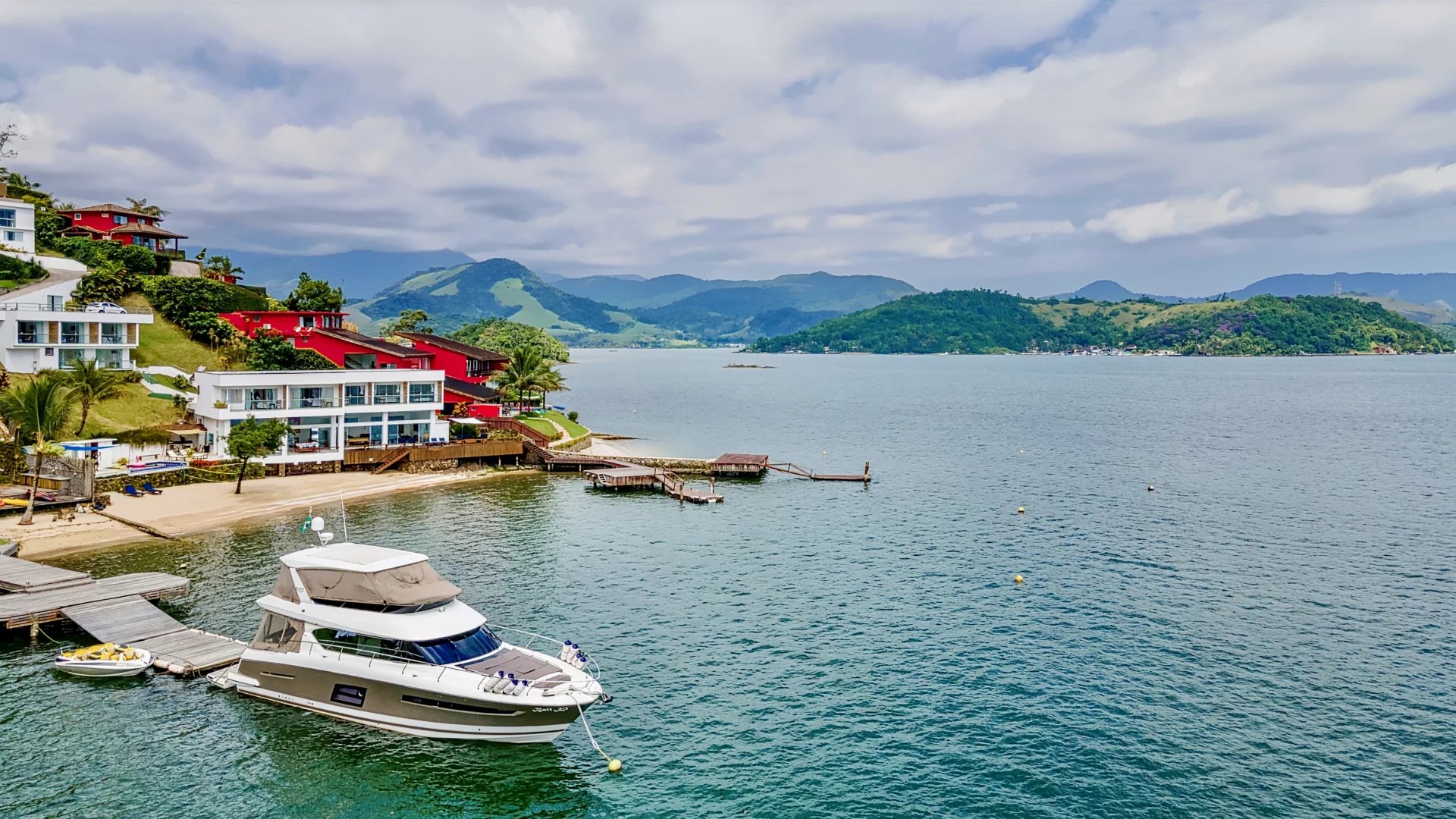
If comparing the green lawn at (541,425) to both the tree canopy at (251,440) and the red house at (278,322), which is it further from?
the tree canopy at (251,440)

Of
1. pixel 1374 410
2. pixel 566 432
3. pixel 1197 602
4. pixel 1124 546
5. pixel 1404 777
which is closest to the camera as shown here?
pixel 1404 777

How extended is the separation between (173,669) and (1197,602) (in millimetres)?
51181

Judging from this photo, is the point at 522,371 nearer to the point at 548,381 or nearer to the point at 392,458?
the point at 548,381

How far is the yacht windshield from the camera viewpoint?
3055cm

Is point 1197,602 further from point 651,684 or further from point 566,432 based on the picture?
point 566,432

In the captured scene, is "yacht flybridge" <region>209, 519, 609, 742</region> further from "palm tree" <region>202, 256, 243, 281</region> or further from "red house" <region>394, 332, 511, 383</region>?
"palm tree" <region>202, 256, 243, 281</region>

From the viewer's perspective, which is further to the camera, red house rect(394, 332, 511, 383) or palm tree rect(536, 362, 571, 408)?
red house rect(394, 332, 511, 383)

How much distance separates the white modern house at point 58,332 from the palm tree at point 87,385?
513 centimetres

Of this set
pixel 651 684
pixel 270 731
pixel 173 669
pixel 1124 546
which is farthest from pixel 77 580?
pixel 1124 546

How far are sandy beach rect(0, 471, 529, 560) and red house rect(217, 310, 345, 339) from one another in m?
31.9

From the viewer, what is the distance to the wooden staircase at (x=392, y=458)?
8231cm

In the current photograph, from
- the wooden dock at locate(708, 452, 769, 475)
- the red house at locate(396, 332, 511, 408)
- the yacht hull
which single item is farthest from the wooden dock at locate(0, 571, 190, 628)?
the red house at locate(396, 332, 511, 408)

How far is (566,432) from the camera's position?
108 meters

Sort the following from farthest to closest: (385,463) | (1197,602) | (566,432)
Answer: (566,432), (385,463), (1197,602)
